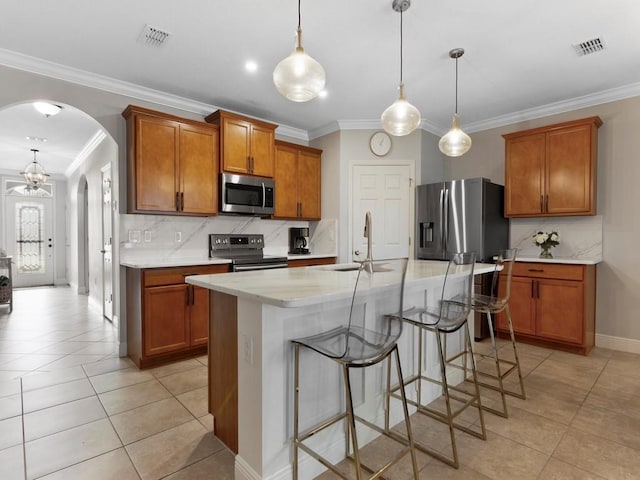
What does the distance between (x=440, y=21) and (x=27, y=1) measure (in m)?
2.76

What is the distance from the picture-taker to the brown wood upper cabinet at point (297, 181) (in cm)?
452

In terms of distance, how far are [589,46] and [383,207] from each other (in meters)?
2.55

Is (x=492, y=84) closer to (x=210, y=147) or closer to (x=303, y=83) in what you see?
(x=303, y=83)

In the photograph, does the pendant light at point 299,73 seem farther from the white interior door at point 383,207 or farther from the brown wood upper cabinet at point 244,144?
the white interior door at point 383,207

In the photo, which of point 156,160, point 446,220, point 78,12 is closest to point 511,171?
point 446,220

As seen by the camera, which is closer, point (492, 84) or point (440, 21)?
point (440, 21)

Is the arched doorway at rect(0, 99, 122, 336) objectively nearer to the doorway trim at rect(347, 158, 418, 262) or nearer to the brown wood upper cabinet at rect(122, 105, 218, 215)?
the brown wood upper cabinet at rect(122, 105, 218, 215)

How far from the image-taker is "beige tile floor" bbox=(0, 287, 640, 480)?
174cm

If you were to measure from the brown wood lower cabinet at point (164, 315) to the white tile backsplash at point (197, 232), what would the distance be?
0.41 meters

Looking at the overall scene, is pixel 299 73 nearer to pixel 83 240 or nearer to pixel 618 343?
pixel 618 343

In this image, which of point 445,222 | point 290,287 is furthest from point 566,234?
point 290,287

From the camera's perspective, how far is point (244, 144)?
156 inches

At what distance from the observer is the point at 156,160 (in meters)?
3.35

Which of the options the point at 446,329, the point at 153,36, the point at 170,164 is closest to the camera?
the point at 446,329
